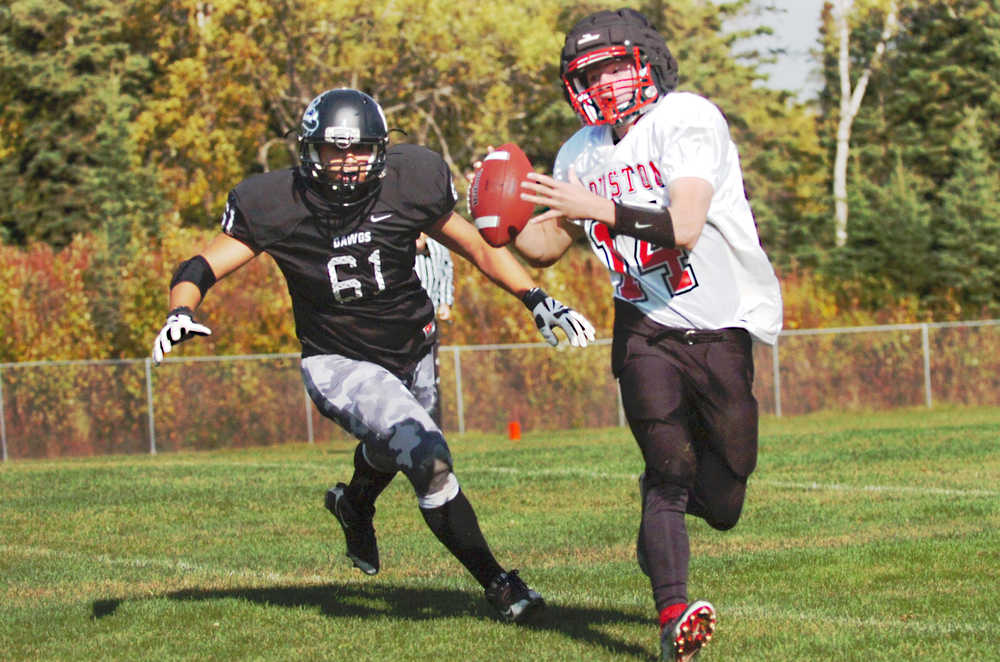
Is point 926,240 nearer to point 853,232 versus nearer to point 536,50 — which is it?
point 853,232

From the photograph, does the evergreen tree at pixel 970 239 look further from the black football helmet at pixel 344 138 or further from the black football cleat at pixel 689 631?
the black football cleat at pixel 689 631

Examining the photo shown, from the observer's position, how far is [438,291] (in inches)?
514

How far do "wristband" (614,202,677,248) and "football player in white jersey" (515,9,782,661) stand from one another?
6.0 inches

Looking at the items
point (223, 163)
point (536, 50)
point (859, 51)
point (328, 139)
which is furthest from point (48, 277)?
point (859, 51)

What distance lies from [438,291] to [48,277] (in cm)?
1339

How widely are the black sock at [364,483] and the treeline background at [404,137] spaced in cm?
1754

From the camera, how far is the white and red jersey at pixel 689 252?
4898 millimetres

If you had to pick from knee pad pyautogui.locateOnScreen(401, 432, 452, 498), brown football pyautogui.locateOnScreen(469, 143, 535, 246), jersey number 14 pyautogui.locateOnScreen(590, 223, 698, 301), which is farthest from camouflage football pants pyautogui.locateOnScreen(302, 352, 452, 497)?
jersey number 14 pyautogui.locateOnScreen(590, 223, 698, 301)

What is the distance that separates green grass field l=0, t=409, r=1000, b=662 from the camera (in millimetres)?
5215

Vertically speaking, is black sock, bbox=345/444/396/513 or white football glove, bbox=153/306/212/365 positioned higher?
white football glove, bbox=153/306/212/365

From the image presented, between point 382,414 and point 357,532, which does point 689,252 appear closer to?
point 382,414

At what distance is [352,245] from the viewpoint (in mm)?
5703

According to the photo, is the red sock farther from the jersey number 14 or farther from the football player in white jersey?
the jersey number 14

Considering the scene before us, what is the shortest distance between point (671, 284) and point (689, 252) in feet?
0.41
